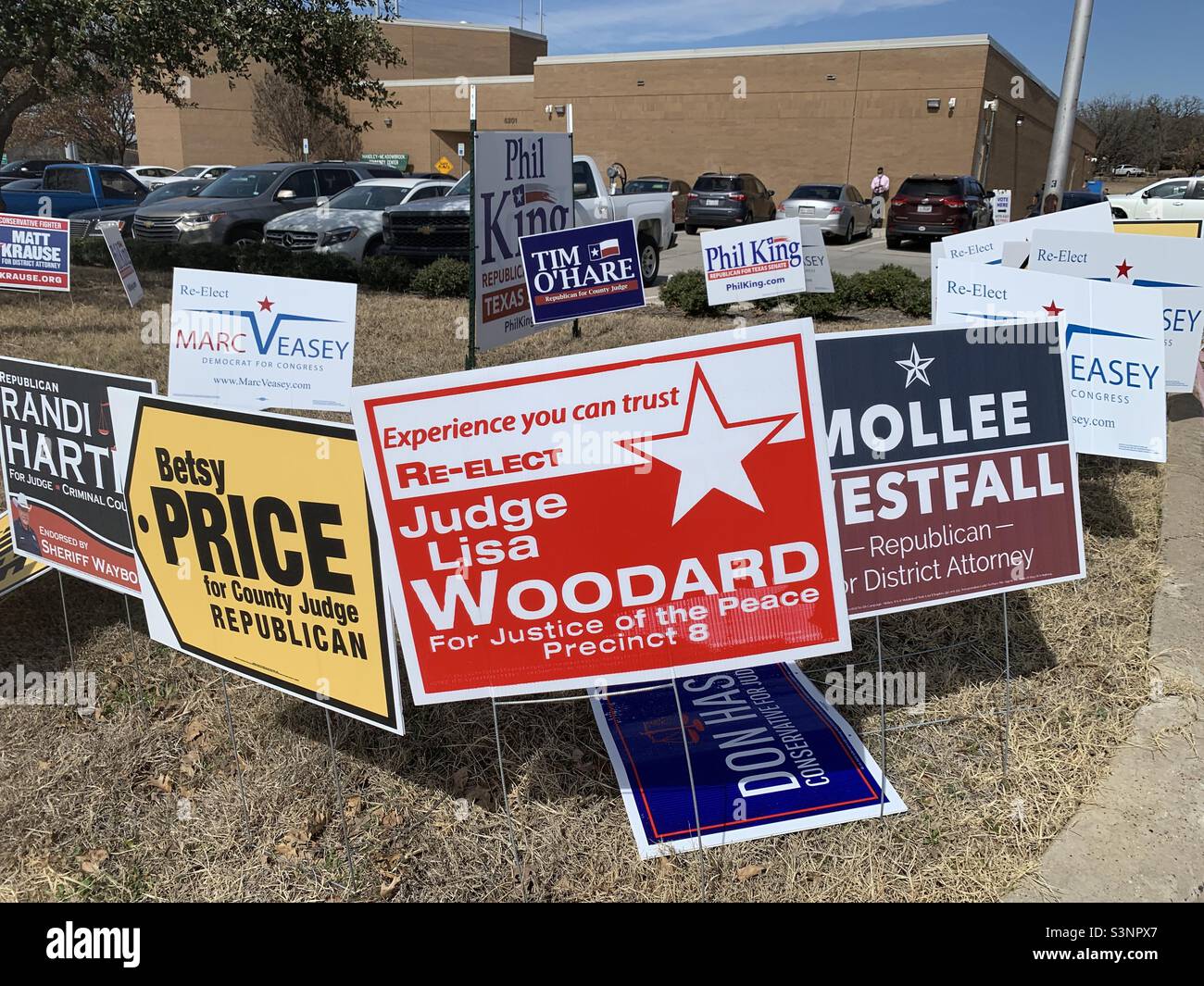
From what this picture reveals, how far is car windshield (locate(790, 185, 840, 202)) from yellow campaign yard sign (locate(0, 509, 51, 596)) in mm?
23653

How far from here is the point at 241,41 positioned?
45.5ft

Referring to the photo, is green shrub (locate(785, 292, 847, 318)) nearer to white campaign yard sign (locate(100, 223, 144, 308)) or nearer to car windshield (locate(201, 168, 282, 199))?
white campaign yard sign (locate(100, 223, 144, 308))

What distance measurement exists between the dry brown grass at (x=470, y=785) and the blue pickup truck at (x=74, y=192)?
57.1 feet

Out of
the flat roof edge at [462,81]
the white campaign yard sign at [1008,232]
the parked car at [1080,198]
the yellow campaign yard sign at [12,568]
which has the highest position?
the flat roof edge at [462,81]

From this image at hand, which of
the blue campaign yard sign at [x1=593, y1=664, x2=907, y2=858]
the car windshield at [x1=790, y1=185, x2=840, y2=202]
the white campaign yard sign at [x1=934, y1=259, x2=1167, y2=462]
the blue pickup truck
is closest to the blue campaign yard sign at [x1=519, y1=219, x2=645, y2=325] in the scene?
the white campaign yard sign at [x1=934, y1=259, x2=1167, y2=462]

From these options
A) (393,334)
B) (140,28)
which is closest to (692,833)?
(393,334)

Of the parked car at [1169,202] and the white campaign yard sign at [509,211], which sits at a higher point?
the parked car at [1169,202]

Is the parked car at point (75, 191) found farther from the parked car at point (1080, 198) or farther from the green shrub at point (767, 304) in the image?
the parked car at point (1080, 198)

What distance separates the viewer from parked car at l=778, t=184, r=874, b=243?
78.9 ft

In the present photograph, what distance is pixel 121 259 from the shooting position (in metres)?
10.6

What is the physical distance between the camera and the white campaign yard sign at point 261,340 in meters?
5.25

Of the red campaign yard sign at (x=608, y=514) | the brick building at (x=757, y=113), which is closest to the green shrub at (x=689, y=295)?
the red campaign yard sign at (x=608, y=514)

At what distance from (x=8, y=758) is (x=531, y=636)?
2275 mm

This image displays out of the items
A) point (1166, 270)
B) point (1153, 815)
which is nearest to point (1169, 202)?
point (1166, 270)
